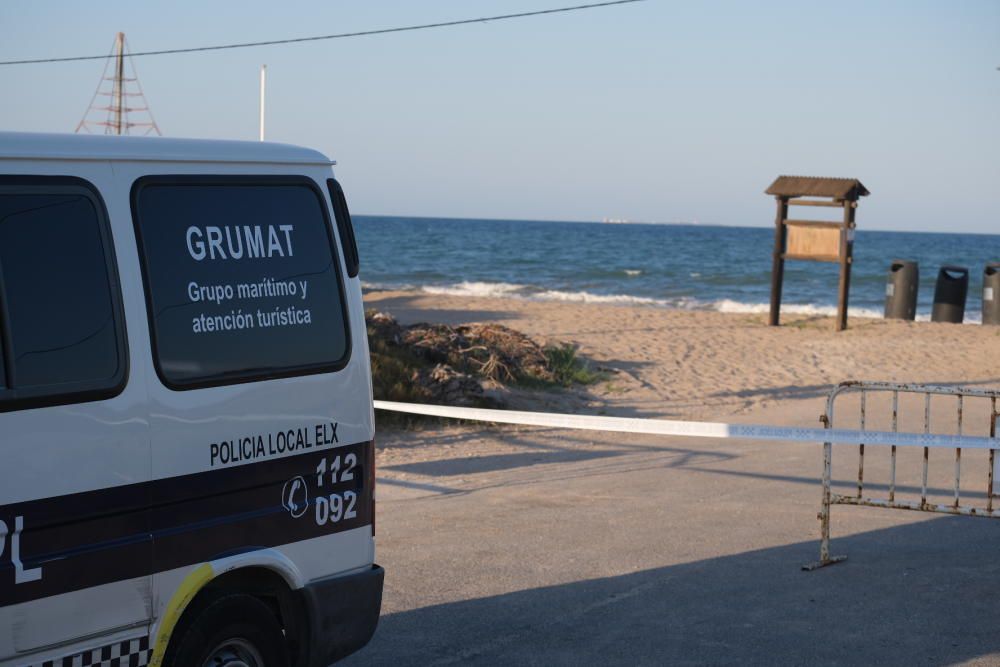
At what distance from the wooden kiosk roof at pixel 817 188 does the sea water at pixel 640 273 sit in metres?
6.50

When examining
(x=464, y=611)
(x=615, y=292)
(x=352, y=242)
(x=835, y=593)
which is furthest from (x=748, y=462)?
(x=615, y=292)

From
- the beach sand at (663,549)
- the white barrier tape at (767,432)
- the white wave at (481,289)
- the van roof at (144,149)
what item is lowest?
the beach sand at (663,549)

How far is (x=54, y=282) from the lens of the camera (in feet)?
11.9

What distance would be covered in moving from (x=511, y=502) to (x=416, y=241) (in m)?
69.3

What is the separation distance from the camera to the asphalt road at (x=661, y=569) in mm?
5547

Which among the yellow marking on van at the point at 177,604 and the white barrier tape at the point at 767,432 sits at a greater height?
the white barrier tape at the point at 767,432

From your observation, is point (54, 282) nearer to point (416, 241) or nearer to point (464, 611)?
point (464, 611)

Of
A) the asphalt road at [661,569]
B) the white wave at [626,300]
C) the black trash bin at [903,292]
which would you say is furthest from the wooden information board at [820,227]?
the asphalt road at [661,569]

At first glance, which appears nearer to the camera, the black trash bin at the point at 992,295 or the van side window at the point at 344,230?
the van side window at the point at 344,230

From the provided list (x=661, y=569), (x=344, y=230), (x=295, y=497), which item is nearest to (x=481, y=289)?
(x=661, y=569)

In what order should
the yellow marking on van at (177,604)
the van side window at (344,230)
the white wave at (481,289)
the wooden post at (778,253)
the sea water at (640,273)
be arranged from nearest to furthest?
the yellow marking on van at (177,604), the van side window at (344,230), the wooden post at (778,253), the sea water at (640,273), the white wave at (481,289)

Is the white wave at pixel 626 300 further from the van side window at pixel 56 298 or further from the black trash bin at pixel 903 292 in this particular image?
the van side window at pixel 56 298

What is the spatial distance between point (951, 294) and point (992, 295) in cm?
88

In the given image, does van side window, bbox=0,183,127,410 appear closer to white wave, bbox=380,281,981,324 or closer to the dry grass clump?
the dry grass clump
